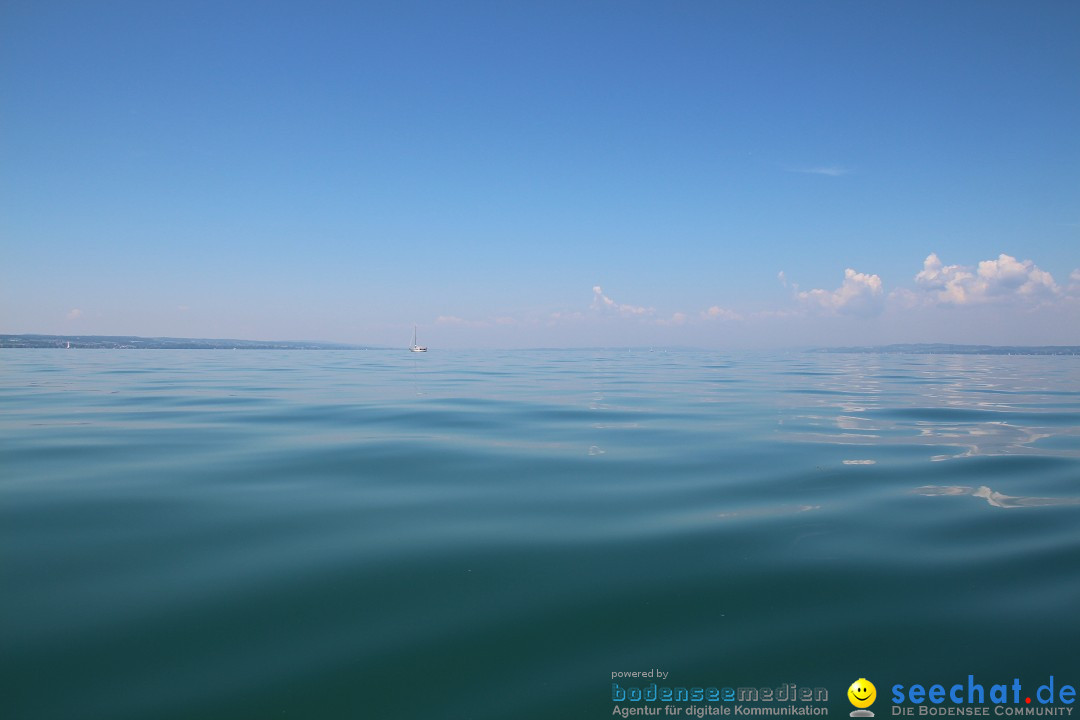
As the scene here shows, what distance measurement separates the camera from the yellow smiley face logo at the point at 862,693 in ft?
10.9

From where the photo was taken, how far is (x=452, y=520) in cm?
621

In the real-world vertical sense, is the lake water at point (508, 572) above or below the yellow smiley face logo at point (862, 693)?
above

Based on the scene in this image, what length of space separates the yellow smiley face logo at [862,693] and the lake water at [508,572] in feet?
0.20

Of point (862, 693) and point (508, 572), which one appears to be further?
point (508, 572)

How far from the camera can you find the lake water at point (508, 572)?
341cm

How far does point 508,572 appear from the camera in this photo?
15.9 ft

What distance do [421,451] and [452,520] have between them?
4119mm

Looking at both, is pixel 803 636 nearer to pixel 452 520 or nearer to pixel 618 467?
pixel 452 520

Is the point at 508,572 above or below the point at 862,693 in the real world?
above

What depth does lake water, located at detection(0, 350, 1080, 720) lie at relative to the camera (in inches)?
134

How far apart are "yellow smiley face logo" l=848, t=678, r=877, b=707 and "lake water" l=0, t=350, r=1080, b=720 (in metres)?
0.06

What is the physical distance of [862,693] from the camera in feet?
11.0

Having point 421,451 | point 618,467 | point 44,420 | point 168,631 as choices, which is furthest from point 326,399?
point 168,631

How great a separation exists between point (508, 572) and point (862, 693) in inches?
105
